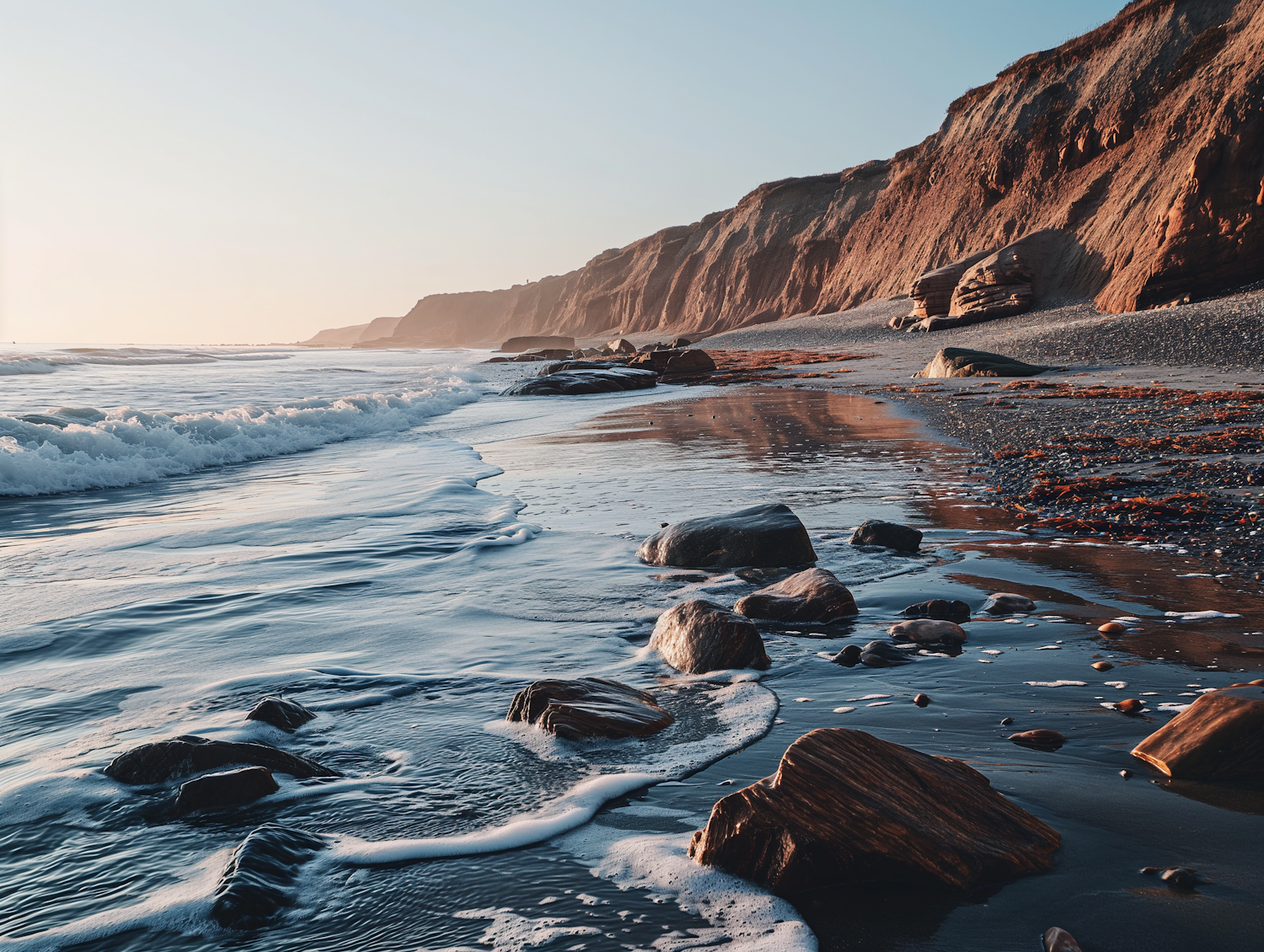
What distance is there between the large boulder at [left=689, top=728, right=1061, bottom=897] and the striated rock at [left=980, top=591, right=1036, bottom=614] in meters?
1.92

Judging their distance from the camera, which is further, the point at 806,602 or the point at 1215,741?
the point at 806,602

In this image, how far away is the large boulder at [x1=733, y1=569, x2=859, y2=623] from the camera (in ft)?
12.6

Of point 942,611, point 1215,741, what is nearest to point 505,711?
point 942,611

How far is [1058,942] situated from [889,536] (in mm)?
3588

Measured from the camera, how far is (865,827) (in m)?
1.83

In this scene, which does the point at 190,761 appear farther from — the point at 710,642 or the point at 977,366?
the point at 977,366

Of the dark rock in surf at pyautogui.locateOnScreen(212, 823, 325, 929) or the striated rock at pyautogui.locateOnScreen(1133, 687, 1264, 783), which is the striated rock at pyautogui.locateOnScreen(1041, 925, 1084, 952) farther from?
the dark rock in surf at pyautogui.locateOnScreen(212, 823, 325, 929)

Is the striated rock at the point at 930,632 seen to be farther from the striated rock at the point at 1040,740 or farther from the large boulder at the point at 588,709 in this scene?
the large boulder at the point at 588,709

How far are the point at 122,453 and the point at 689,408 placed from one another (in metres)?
10.1

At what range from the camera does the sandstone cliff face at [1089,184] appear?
21734 mm

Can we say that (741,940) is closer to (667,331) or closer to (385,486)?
(385,486)

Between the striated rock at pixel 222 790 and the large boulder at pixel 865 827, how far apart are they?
1294 mm

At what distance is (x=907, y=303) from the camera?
3728 centimetres

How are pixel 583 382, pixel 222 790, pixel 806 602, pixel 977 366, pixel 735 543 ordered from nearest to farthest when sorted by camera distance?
1. pixel 222 790
2. pixel 806 602
3. pixel 735 543
4. pixel 977 366
5. pixel 583 382
